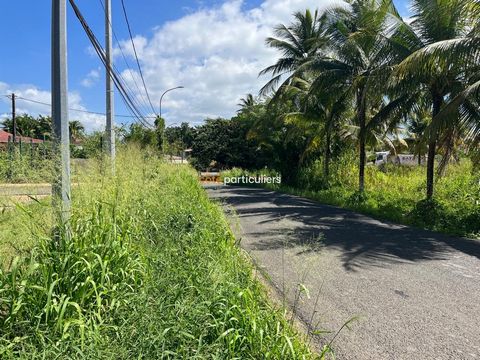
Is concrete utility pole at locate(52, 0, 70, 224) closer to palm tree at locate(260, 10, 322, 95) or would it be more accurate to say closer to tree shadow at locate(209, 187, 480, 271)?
tree shadow at locate(209, 187, 480, 271)

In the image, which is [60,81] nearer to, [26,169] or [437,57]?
[26,169]

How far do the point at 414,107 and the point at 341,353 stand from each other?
10.7 m

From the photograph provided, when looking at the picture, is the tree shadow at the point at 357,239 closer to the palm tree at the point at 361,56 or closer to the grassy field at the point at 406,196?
the grassy field at the point at 406,196

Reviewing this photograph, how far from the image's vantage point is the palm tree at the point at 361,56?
1173 cm

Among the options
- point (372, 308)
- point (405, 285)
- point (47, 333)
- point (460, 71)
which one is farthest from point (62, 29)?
point (460, 71)

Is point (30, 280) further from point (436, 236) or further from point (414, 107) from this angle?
point (414, 107)

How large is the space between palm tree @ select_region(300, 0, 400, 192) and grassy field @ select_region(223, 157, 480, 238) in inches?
62.0

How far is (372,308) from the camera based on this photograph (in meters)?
4.32

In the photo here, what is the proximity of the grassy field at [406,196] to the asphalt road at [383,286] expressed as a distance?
1114 millimetres

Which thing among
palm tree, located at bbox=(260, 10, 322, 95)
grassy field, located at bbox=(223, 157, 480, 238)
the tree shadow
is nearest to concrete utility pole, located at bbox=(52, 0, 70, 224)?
the tree shadow

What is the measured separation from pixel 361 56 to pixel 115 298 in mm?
13888

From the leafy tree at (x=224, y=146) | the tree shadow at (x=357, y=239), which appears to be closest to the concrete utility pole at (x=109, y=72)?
the tree shadow at (x=357, y=239)

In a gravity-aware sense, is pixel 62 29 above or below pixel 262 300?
above

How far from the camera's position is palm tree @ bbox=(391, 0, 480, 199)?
847cm
